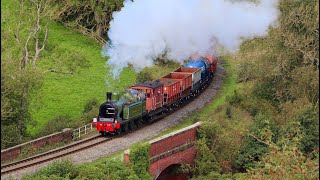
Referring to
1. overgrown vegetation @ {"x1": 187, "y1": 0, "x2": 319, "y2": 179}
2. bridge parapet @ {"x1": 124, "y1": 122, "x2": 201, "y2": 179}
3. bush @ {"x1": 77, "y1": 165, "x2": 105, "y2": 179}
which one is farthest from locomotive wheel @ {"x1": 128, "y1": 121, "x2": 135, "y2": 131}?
bush @ {"x1": 77, "y1": 165, "x2": 105, "y2": 179}

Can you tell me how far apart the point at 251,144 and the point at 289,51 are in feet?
20.4

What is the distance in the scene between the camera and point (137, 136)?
32.1m

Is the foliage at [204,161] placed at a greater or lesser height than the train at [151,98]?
lesser

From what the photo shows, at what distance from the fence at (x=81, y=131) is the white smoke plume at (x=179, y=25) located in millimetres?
5079

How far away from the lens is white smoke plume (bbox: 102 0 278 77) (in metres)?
37.8

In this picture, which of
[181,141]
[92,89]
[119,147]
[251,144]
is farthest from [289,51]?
[92,89]

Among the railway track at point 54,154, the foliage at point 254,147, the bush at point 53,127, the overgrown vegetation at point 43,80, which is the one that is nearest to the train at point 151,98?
the railway track at point 54,154

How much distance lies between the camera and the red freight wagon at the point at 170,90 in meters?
35.4

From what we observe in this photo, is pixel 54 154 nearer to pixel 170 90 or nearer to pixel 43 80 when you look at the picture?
pixel 170 90

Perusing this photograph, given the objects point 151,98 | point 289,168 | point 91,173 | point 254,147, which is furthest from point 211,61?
point 289,168

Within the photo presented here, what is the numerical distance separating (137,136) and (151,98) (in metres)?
2.59

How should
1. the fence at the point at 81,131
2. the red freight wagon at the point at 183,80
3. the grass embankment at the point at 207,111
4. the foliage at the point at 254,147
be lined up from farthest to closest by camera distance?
1. the red freight wagon at the point at 183,80
2. the fence at the point at 81,131
3. the foliage at the point at 254,147
4. the grass embankment at the point at 207,111

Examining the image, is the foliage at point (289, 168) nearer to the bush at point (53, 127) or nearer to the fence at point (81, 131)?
the fence at point (81, 131)

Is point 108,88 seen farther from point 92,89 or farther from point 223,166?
point 223,166
